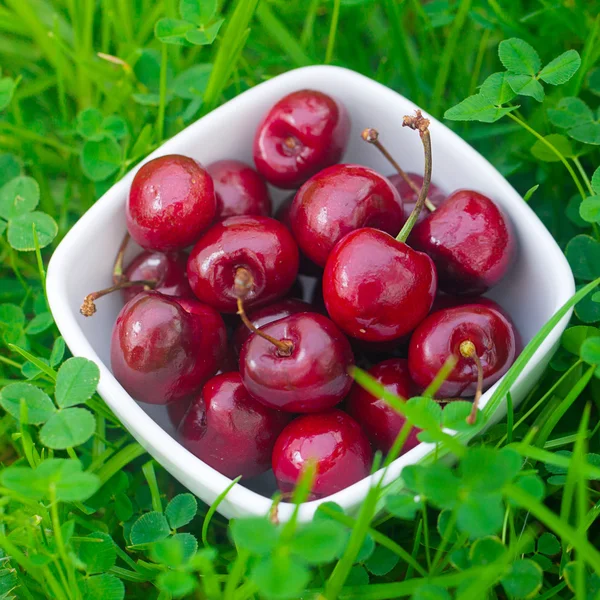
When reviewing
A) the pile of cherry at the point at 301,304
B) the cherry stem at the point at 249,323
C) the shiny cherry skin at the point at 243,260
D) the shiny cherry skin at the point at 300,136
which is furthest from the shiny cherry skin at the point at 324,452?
the shiny cherry skin at the point at 300,136

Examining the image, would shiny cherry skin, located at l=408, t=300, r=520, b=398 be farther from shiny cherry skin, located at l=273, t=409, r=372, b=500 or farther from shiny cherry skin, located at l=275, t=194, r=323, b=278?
shiny cherry skin, located at l=275, t=194, r=323, b=278

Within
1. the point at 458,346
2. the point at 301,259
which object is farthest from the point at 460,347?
the point at 301,259

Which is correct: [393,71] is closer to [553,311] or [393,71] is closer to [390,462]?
[553,311]

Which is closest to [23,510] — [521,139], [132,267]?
[132,267]

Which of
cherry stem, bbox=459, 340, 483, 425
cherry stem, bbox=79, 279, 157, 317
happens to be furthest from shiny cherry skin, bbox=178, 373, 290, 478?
cherry stem, bbox=459, 340, 483, 425

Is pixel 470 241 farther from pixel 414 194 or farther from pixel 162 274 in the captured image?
pixel 162 274
